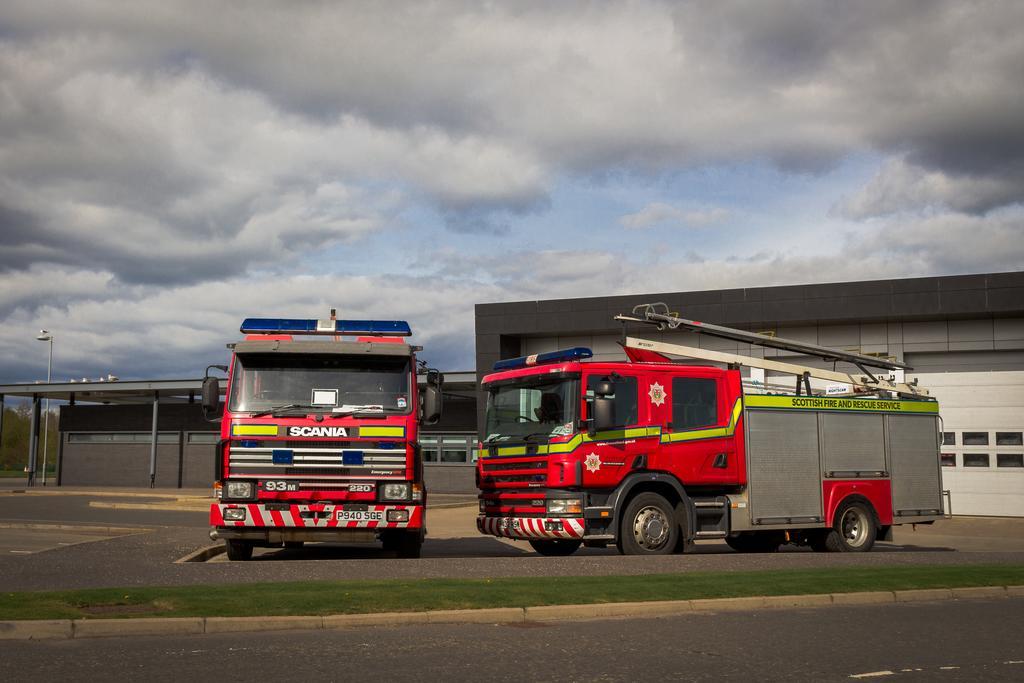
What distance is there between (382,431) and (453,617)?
396 centimetres

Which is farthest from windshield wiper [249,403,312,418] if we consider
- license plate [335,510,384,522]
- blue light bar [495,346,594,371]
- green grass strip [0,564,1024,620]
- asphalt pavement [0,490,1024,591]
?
blue light bar [495,346,594,371]

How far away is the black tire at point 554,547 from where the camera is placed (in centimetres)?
1694

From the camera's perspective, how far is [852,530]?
17281 mm

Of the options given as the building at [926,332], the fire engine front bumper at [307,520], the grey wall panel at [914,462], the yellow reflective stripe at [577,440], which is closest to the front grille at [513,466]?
the yellow reflective stripe at [577,440]

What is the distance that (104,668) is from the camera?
725 centimetres

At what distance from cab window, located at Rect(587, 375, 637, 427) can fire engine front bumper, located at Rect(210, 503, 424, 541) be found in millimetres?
3314

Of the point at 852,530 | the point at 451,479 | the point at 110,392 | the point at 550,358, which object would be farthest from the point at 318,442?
the point at 110,392

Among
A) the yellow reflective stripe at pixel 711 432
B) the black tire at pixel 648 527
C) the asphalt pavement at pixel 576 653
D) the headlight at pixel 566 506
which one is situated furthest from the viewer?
the yellow reflective stripe at pixel 711 432

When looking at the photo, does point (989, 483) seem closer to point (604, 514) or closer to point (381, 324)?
point (604, 514)

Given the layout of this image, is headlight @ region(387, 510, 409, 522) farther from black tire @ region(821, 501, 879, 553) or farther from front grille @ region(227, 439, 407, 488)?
black tire @ region(821, 501, 879, 553)

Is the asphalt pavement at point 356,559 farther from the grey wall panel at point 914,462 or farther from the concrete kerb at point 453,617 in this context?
the concrete kerb at point 453,617

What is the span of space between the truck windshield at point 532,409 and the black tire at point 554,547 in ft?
7.89

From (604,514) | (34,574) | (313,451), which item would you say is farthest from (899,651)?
(34,574)

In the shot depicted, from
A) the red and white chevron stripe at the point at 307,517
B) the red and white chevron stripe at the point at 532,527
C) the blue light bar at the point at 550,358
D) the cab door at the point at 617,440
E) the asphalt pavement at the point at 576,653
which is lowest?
the asphalt pavement at the point at 576,653
